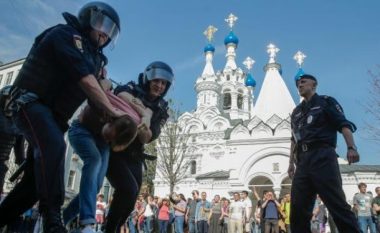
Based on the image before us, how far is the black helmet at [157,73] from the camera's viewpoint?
4.13 metres

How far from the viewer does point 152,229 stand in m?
14.1

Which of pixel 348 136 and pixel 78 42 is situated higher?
pixel 78 42

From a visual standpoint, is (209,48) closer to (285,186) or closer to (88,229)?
(285,186)

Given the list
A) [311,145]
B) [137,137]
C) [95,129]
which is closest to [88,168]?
[95,129]

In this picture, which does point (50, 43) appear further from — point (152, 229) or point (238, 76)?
point (238, 76)

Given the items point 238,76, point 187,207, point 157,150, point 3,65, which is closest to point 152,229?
point 187,207

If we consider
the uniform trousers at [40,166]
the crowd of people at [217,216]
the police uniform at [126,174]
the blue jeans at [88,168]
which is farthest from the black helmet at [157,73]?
the crowd of people at [217,216]

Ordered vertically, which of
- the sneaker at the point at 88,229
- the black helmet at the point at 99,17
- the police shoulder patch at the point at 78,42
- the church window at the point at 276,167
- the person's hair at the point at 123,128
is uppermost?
the church window at the point at 276,167

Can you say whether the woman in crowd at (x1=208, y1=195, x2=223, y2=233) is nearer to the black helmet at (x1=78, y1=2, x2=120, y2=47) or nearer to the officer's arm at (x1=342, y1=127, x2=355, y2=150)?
the officer's arm at (x1=342, y1=127, x2=355, y2=150)

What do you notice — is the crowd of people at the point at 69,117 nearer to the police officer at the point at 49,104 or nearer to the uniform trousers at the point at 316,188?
the police officer at the point at 49,104

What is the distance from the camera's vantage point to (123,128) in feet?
9.51

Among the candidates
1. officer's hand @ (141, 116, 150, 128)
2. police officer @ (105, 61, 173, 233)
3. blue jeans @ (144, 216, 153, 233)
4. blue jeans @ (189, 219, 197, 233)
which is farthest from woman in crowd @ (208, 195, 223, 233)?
officer's hand @ (141, 116, 150, 128)

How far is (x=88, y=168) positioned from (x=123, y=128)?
2.19ft

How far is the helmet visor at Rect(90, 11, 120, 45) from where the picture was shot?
326 centimetres
